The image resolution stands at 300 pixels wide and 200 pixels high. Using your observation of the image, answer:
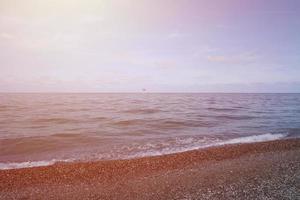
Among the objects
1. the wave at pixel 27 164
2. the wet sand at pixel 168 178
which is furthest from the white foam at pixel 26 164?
the wet sand at pixel 168 178

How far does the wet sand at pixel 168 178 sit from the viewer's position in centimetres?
818

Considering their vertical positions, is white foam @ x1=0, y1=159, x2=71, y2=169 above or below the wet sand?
below

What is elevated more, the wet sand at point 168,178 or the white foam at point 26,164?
the wet sand at point 168,178

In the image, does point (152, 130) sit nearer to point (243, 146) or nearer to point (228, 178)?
point (243, 146)

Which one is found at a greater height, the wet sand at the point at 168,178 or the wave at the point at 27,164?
the wet sand at the point at 168,178

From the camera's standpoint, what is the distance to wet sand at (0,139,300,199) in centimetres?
818

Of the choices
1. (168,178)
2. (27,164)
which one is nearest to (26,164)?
(27,164)

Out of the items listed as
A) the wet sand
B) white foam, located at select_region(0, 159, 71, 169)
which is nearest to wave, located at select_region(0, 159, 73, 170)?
white foam, located at select_region(0, 159, 71, 169)

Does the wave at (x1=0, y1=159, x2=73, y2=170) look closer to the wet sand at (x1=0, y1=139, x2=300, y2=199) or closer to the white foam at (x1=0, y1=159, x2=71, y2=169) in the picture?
the white foam at (x1=0, y1=159, x2=71, y2=169)

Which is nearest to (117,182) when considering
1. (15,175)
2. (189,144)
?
(15,175)

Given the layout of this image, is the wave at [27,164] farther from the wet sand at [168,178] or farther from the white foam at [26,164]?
the wet sand at [168,178]

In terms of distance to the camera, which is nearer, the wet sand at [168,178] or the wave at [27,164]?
the wet sand at [168,178]

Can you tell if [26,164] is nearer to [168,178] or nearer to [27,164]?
[27,164]

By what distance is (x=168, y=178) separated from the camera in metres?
9.84
